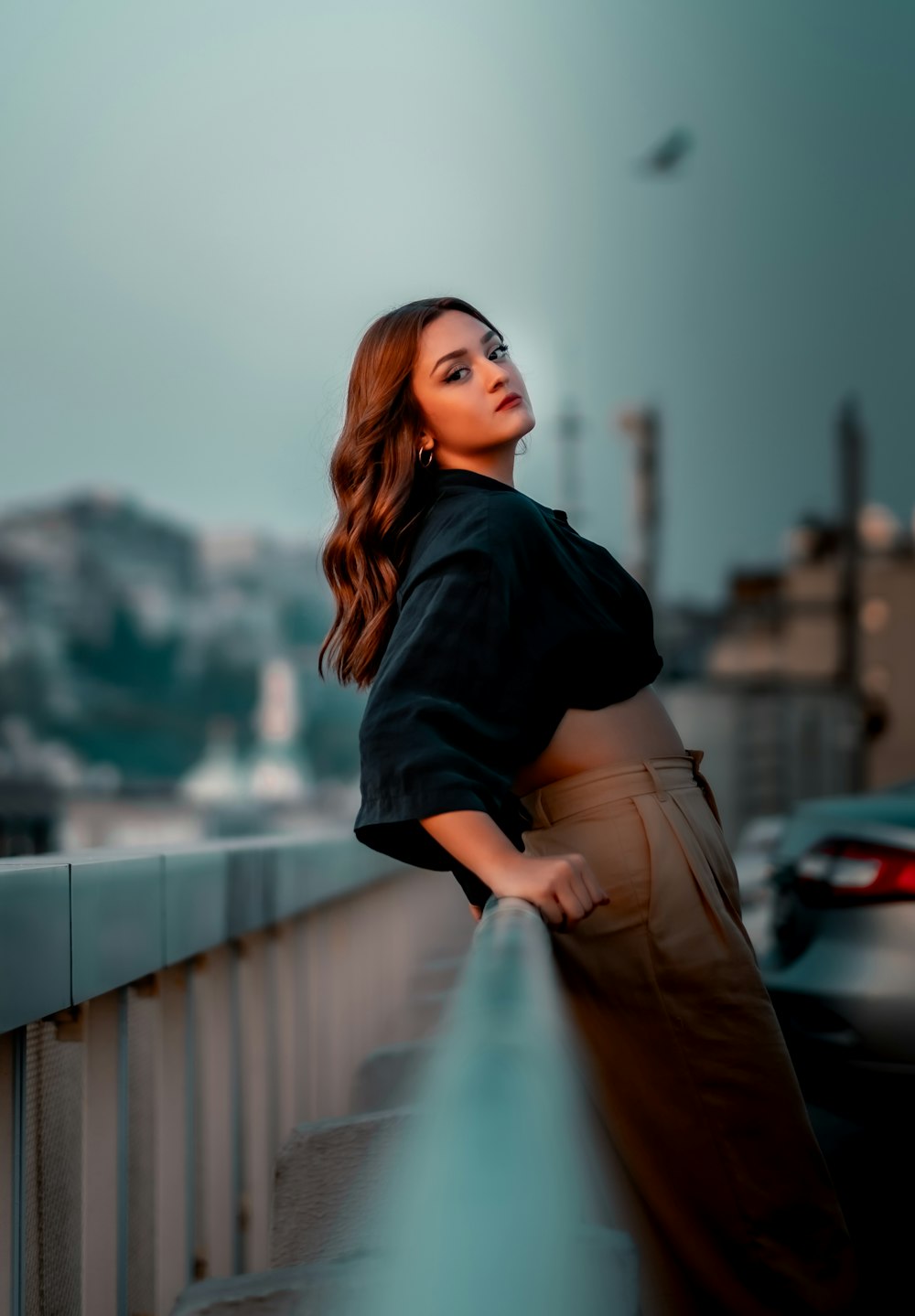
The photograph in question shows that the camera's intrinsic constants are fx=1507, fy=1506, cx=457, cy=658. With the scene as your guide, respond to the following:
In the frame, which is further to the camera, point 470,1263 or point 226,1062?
point 226,1062

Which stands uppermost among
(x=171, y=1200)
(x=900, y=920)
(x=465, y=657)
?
(x=465, y=657)

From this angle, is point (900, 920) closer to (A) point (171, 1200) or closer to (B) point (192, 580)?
(A) point (171, 1200)

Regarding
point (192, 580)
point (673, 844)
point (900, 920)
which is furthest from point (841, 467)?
point (192, 580)

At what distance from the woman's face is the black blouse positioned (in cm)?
15

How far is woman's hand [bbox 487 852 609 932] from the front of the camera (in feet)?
4.94

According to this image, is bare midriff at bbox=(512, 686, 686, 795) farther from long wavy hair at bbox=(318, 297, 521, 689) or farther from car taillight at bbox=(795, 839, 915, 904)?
car taillight at bbox=(795, 839, 915, 904)

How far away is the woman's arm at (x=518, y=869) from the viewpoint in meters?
1.51

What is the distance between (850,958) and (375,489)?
2369 millimetres

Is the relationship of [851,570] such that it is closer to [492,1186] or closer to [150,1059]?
[150,1059]

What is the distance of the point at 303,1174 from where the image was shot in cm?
208

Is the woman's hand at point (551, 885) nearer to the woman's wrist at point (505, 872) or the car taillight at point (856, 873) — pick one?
the woman's wrist at point (505, 872)

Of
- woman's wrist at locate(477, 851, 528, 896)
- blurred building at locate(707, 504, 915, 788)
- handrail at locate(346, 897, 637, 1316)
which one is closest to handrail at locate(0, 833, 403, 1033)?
woman's wrist at locate(477, 851, 528, 896)

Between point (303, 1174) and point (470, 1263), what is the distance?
1495mm

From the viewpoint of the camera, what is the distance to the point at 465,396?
81.4 inches
